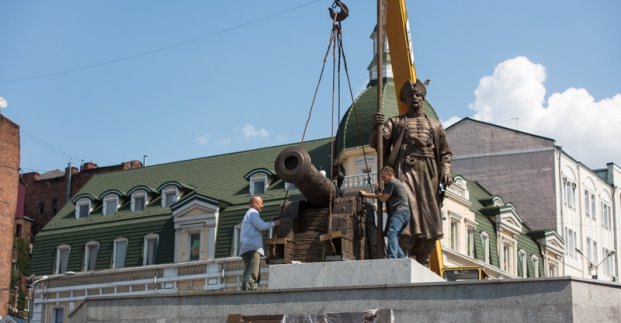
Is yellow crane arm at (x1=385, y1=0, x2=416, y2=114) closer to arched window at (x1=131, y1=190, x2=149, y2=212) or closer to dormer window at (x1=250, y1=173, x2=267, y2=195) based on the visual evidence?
dormer window at (x1=250, y1=173, x2=267, y2=195)

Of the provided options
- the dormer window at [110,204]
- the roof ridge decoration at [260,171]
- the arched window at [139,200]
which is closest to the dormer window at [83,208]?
the dormer window at [110,204]

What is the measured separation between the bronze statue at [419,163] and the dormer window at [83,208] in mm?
38740

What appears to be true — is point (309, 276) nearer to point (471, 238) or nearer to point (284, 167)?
point (284, 167)

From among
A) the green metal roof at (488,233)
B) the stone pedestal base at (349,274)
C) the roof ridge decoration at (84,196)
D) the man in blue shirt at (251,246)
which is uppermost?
the roof ridge decoration at (84,196)

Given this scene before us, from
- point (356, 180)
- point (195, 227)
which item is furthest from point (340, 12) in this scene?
point (195, 227)

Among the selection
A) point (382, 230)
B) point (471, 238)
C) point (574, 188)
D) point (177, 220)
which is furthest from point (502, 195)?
point (382, 230)

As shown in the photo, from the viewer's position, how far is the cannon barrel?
15.2m

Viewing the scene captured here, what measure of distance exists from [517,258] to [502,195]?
4.97 metres

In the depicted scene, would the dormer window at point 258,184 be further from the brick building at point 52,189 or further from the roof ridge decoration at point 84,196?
the brick building at point 52,189

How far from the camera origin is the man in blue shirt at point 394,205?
15.5 m

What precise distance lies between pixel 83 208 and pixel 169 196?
5135 mm

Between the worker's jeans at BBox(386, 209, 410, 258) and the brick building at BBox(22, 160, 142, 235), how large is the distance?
51477 millimetres

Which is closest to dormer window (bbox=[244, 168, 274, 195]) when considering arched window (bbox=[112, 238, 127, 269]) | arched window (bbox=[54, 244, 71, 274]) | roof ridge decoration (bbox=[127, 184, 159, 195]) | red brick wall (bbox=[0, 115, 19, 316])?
roof ridge decoration (bbox=[127, 184, 159, 195])

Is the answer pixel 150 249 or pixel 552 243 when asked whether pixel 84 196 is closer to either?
pixel 150 249
